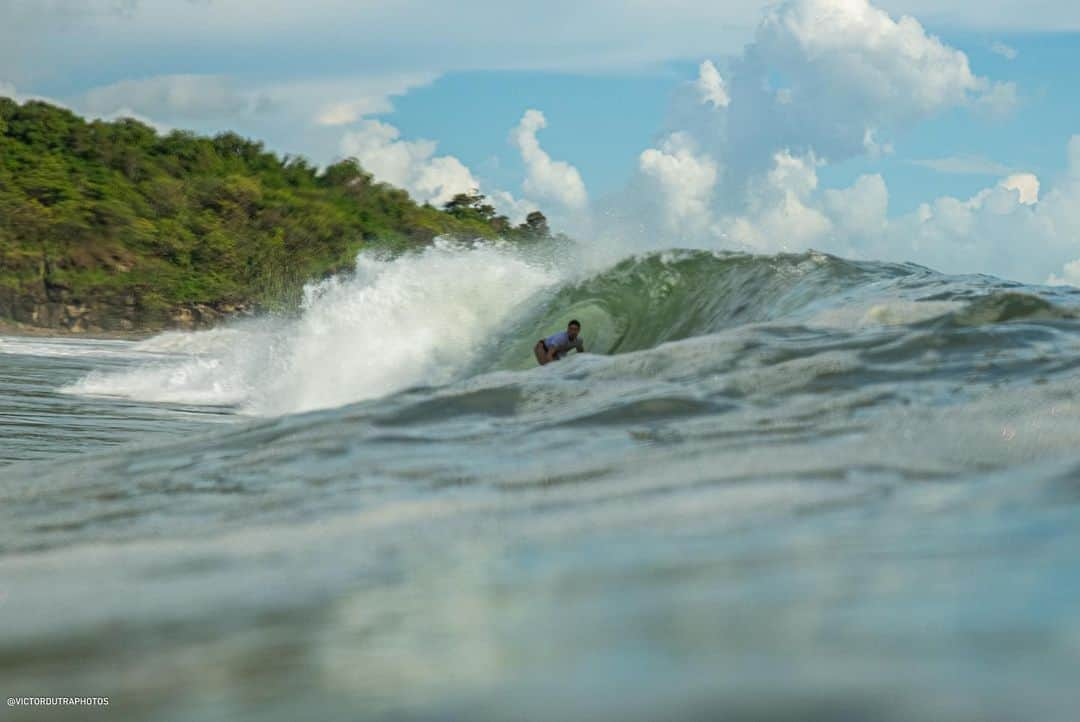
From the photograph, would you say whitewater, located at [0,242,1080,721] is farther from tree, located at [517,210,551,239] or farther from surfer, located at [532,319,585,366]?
tree, located at [517,210,551,239]

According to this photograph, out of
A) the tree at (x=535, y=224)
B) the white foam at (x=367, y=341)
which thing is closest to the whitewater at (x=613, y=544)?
the white foam at (x=367, y=341)

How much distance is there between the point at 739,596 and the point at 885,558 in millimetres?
393

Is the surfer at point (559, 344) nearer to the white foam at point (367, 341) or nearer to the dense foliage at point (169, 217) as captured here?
the white foam at point (367, 341)

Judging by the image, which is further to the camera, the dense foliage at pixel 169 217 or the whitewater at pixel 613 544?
the dense foliage at pixel 169 217

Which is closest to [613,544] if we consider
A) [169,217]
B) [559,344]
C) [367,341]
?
[559,344]

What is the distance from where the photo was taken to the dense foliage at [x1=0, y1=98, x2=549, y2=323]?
66.5 meters

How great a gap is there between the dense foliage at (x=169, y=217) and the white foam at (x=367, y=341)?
5119 cm

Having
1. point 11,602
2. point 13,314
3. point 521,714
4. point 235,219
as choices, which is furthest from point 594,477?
point 235,219

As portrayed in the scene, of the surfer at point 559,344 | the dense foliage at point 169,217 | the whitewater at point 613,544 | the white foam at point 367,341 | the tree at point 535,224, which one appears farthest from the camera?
the tree at point 535,224

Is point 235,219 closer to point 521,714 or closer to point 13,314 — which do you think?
point 13,314

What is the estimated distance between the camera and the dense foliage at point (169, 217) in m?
66.5

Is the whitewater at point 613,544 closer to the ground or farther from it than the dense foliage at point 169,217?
closer to the ground

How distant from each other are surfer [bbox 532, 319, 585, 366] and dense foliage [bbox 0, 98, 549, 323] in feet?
187

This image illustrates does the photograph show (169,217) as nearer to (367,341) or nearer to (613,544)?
(367,341)
